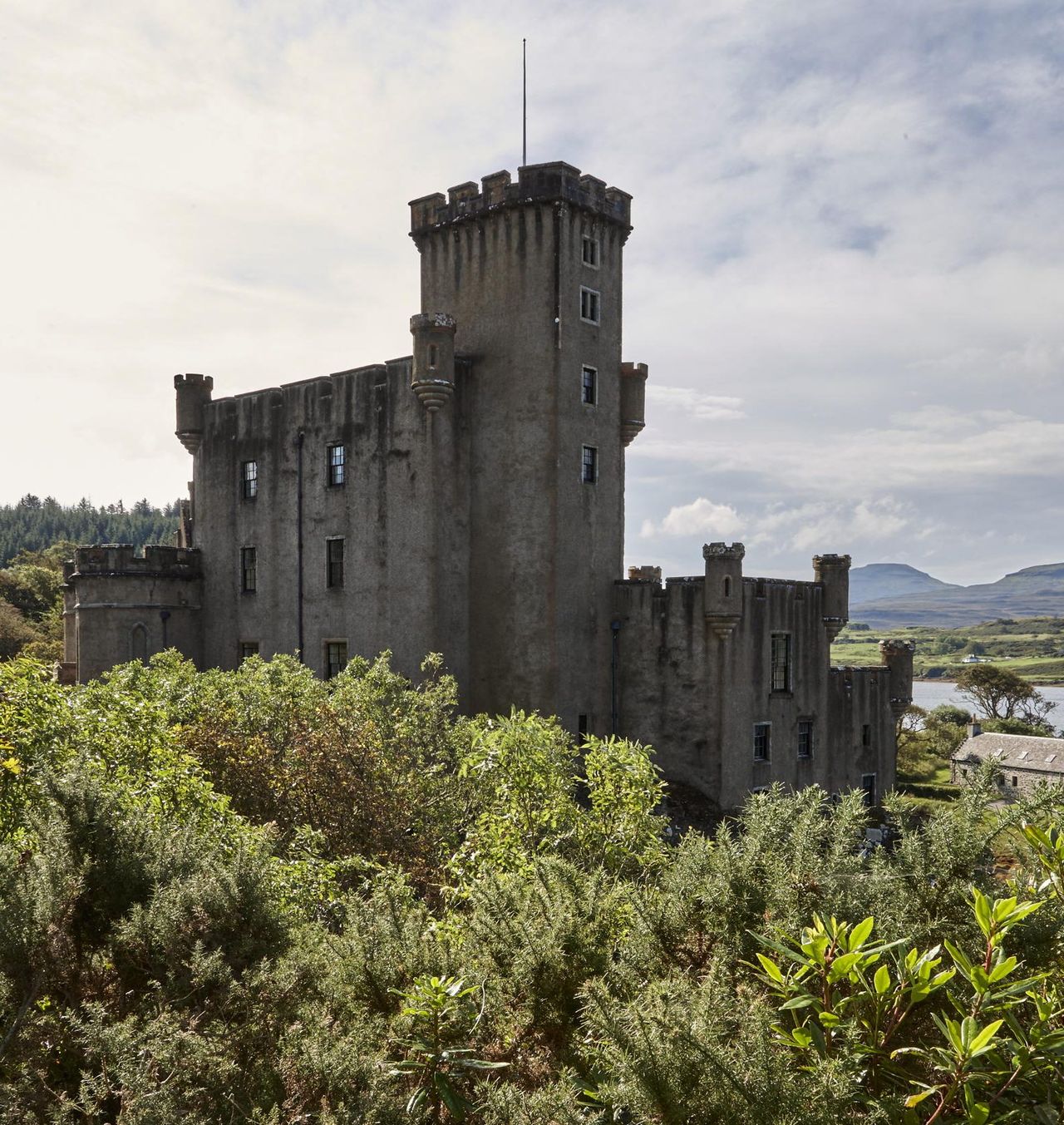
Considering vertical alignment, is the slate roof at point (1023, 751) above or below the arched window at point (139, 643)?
below

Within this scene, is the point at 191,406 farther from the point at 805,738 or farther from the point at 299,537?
the point at 805,738

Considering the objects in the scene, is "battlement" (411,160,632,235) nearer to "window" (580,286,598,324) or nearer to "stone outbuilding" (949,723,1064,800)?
"window" (580,286,598,324)

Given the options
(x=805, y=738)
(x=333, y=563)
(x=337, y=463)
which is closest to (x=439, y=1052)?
(x=333, y=563)

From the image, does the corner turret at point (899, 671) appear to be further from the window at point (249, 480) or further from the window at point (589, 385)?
the window at point (249, 480)

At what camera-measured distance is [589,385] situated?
36.2 meters

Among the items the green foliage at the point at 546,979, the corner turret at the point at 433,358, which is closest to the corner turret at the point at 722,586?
the corner turret at the point at 433,358

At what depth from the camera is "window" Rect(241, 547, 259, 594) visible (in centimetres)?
4175

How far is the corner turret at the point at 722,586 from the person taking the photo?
34031 millimetres

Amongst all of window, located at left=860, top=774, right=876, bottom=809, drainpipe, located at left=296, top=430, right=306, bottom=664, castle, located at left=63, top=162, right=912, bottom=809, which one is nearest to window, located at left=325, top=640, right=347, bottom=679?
castle, located at left=63, top=162, right=912, bottom=809

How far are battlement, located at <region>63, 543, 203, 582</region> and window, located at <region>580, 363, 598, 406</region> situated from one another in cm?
1978

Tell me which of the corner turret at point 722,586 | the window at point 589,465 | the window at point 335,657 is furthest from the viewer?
the window at point 335,657

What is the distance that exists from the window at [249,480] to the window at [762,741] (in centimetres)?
2329

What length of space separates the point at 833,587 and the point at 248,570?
25067 millimetres

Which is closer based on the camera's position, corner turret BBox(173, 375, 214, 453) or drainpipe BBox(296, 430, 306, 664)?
drainpipe BBox(296, 430, 306, 664)
